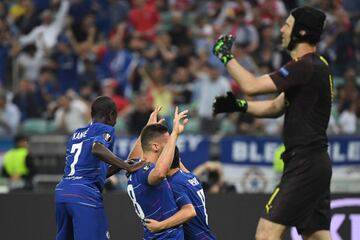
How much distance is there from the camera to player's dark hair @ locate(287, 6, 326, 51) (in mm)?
7551

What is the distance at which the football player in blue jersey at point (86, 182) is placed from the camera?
345 inches

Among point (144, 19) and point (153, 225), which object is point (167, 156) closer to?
point (153, 225)

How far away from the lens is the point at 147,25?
19.4m

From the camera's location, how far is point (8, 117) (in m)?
17.2

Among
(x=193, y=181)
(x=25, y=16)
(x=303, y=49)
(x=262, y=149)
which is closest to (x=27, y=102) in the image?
(x=25, y=16)

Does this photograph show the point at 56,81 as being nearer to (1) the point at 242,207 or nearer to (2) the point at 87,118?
(2) the point at 87,118

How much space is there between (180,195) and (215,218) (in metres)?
2.42

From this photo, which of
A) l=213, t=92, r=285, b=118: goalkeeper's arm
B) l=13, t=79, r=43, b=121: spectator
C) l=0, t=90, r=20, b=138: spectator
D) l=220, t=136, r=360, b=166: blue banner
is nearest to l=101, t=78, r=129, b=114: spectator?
l=13, t=79, r=43, b=121: spectator

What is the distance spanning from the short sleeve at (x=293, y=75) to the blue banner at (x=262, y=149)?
7.63 metres

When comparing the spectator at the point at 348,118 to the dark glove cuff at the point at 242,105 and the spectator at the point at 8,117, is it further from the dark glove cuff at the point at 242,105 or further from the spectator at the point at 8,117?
the dark glove cuff at the point at 242,105

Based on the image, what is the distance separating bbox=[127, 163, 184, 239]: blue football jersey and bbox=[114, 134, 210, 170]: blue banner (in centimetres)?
663

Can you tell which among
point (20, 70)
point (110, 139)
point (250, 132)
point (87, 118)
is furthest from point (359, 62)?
point (110, 139)

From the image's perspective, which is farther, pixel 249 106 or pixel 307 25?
pixel 249 106

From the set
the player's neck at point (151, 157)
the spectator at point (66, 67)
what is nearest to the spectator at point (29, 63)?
the spectator at point (66, 67)
